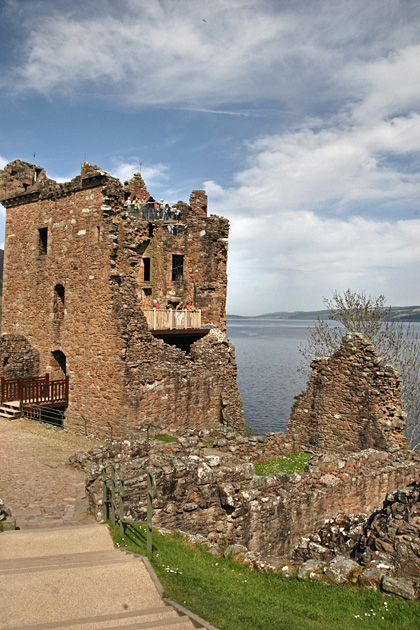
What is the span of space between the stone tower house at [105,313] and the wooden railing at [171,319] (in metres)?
0.05

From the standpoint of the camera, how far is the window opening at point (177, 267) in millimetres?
27891

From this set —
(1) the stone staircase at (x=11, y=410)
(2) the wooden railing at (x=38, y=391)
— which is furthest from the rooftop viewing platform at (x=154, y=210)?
(1) the stone staircase at (x=11, y=410)

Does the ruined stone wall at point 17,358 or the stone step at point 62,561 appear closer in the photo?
the stone step at point 62,561

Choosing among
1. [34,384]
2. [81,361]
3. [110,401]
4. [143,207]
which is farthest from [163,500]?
[143,207]

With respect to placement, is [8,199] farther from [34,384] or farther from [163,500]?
[163,500]

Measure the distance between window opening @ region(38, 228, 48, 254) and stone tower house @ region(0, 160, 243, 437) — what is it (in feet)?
0.16

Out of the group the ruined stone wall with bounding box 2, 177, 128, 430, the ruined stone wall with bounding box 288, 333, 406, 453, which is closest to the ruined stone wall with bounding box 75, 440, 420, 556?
the ruined stone wall with bounding box 288, 333, 406, 453

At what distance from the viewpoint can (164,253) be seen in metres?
28.0

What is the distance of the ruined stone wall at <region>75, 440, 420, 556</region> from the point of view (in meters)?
9.50

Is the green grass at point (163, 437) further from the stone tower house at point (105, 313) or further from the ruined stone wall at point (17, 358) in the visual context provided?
the ruined stone wall at point (17, 358)

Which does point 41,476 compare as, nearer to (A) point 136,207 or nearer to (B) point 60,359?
(B) point 60,359

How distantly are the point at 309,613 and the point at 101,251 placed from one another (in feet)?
52.7

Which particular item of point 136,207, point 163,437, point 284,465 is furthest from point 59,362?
point 284,465

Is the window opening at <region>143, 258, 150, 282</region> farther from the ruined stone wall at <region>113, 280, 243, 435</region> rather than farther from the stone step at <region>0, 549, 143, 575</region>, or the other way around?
the stone step at <region>0, 549, 143, 575</region>
